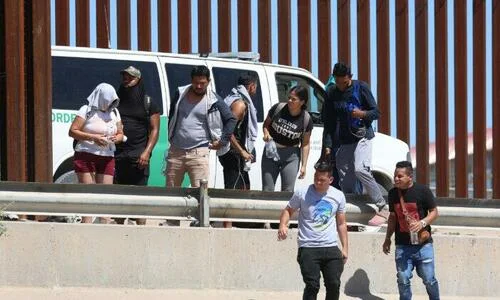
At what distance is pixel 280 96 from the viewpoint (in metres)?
15.0

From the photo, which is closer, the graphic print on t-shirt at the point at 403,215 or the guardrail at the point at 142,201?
the graphic print on t-shirt at the point at 403,215

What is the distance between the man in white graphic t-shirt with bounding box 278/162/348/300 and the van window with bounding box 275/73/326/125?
150 inches

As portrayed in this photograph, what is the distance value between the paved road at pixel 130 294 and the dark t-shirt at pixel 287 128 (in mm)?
1822

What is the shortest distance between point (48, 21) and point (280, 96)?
342cm

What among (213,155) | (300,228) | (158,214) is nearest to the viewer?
(300,228)

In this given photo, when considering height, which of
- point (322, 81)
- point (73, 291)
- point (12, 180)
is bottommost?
point (73, 291)

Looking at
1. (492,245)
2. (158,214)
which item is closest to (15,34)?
(158,214)

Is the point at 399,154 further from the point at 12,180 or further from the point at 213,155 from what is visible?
the point at 12,180

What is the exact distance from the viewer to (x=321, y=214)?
1091 cm

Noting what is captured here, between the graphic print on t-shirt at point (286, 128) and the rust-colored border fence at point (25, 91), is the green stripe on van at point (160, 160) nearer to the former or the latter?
the graphic print on t-shirt at point (286, 128)

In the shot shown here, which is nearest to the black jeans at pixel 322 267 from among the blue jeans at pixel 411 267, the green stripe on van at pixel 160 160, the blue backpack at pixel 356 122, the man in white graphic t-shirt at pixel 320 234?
the man in white graphic t-shirt at pixel 320 234

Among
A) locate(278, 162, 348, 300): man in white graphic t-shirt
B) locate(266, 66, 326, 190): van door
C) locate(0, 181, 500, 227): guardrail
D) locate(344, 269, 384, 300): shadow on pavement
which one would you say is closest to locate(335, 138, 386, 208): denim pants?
locate(0, 181, 500, 227): guardrail

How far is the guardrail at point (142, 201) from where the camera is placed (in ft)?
38.0

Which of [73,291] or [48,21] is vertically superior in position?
[48,21]
